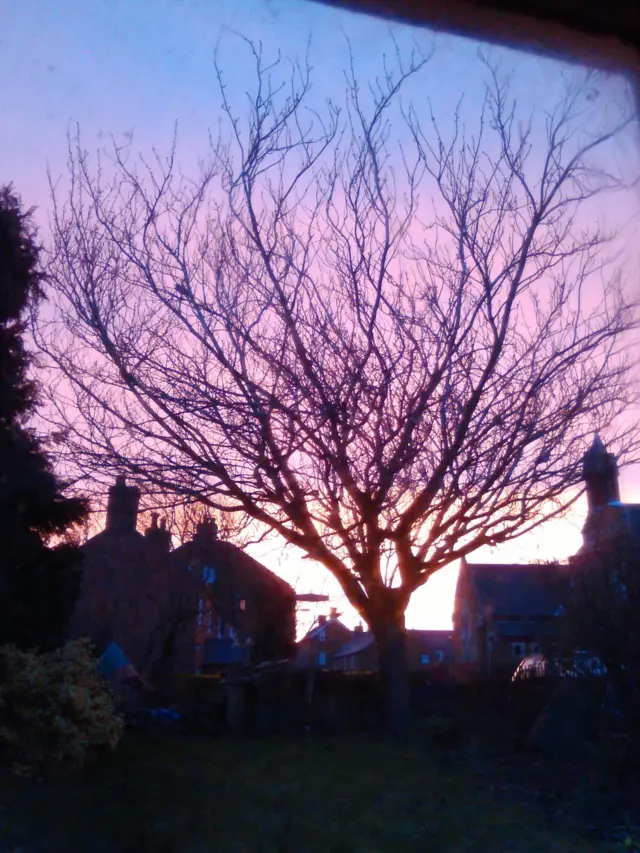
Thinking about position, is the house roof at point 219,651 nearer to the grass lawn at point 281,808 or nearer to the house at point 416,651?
the house at point 416,651

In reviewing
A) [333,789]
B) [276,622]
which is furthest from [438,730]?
[276,622]

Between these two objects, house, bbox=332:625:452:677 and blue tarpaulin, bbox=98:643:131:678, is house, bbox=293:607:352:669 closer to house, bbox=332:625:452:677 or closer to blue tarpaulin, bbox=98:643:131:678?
house, bbox=332:625:452:677

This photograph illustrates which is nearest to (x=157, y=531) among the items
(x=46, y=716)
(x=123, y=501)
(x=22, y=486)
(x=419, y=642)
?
(x=123, y=501)

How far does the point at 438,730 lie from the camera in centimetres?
873

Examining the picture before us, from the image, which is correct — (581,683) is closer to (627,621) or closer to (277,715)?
(627,621)

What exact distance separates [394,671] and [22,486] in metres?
4.83

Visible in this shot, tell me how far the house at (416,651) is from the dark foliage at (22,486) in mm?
10343

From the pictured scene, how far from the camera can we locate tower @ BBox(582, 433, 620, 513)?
8203 mm

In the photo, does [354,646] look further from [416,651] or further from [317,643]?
[317,643]

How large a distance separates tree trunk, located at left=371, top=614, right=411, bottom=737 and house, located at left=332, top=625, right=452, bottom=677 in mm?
7564

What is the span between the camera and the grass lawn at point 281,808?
4.89 m

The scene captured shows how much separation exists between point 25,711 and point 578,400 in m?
5.85

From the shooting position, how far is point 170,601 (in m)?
19.7

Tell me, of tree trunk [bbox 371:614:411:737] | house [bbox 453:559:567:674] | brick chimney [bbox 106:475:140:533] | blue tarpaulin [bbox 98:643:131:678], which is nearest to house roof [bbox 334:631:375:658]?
house [bbox 453:559:567:674]
